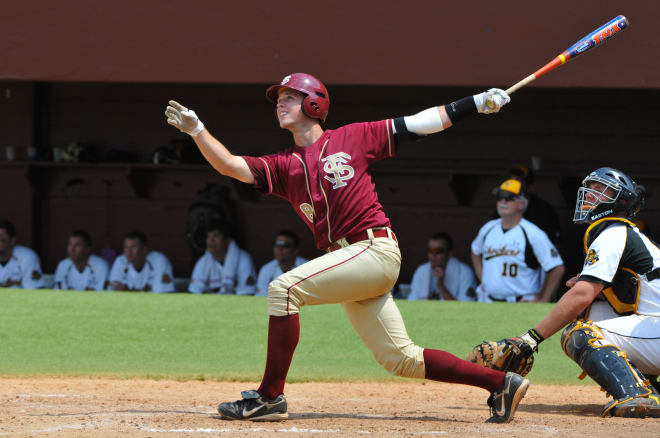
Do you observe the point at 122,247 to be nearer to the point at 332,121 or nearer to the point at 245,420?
the point at 332,121

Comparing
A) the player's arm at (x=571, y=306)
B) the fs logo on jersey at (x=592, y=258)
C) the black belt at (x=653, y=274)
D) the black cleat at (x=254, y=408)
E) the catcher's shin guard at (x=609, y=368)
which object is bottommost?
the black cleat at (x=254, y=408)

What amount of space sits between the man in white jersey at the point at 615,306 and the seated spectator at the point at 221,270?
16.0ft

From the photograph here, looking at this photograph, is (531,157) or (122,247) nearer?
(531,157)

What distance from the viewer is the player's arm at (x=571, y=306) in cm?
407

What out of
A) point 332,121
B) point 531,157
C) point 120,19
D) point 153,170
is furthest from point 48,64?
point 531,157

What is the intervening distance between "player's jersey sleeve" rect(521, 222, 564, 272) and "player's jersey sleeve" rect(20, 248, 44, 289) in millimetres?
4653

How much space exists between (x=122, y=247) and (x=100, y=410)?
599cm

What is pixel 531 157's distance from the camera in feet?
29.8

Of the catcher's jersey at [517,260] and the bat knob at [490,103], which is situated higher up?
the bat knob at [490,103]

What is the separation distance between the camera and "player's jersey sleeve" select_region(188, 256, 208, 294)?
8.84 meters

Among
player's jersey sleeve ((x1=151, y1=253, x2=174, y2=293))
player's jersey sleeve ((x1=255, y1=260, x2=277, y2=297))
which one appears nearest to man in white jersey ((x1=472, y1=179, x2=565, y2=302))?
player's jersey sleeve ((x1=255, y1=260, x2=277, y2=297))

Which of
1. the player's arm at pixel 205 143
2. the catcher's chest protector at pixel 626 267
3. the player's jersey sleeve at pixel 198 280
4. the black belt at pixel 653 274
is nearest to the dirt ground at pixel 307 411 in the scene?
the catcher's chest protector at pixel 626 267

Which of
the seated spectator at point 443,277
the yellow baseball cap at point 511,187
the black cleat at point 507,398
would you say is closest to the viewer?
the black cleat at point 507,398

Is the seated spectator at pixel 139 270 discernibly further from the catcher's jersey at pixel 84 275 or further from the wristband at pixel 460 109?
the wristband at pixel 460 109
